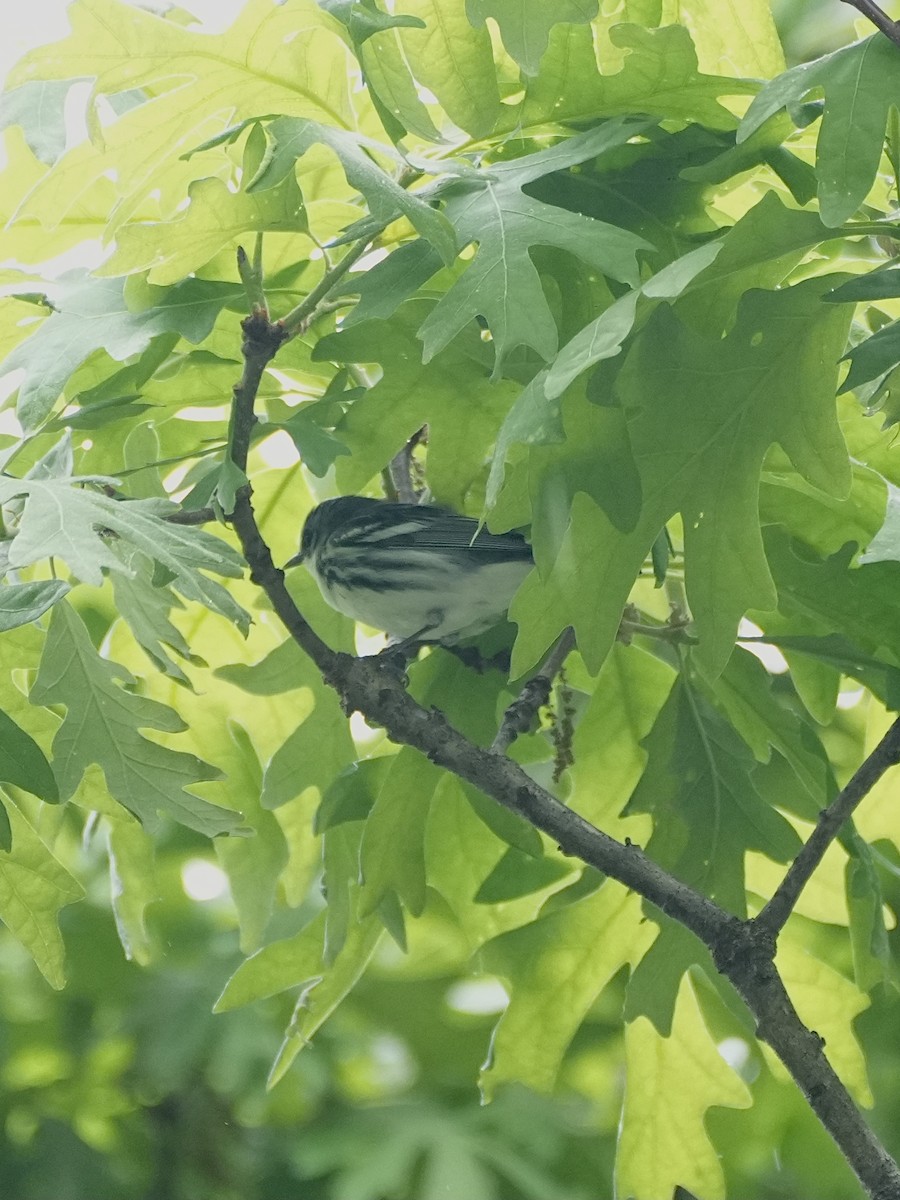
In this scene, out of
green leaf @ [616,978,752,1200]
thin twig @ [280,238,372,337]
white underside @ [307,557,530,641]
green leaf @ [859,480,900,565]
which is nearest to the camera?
green leaf @ [859,480,900,565]

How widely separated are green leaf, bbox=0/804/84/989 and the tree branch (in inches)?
10.2

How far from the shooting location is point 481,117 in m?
0.91

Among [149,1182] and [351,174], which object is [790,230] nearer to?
[351,174]

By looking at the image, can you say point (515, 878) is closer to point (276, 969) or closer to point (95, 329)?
point (276, 969)

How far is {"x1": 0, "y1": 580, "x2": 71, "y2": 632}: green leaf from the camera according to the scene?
2.51 feet

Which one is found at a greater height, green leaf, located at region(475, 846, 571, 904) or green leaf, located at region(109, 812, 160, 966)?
green leaf, located at region(109, 812, 160, 966)

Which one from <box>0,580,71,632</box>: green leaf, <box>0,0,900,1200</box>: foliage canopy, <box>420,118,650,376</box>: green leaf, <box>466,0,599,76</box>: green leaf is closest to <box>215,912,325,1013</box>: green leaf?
<box>0,0,900,1200</box>: foliage canopy

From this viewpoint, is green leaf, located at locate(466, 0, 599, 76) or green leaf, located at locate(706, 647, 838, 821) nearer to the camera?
green leaf, located at locate(466, 0, 599, 76)

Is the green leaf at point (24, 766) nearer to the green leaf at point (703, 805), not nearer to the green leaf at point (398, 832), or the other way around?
the green leaf at point (398, 832)

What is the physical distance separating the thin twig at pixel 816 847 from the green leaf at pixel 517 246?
36 cm

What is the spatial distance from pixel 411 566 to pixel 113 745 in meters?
0.51

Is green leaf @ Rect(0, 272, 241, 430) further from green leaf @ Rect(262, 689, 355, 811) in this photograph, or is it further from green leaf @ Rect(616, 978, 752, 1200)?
green leaf @ Rect(616, 978, 752, 1200)

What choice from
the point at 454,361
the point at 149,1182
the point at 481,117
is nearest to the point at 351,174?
the point at 481,117

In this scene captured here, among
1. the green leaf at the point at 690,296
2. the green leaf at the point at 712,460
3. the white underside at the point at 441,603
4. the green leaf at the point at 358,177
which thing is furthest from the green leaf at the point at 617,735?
the green leaf at the point at 358,177
